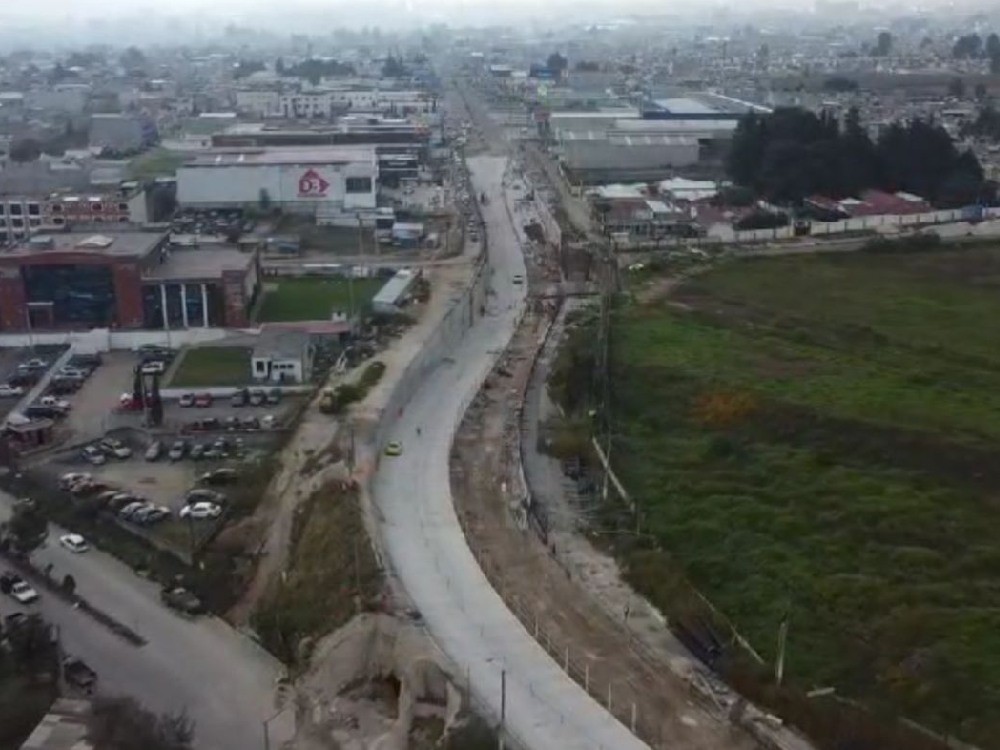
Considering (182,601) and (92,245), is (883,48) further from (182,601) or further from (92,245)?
(182,601)

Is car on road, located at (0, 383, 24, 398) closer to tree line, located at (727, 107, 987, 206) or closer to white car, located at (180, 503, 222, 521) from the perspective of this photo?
white car, located at (180, 503, 222, 521)

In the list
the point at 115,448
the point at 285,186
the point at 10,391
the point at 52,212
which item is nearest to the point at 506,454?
the point at 115,448

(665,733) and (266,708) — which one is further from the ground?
(665,733)

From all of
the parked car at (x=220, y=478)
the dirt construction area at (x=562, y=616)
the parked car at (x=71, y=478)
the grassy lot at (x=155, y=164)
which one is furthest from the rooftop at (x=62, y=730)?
the grassy lot at (x=155, y=164)

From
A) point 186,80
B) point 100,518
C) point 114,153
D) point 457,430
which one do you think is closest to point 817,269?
point 457,430

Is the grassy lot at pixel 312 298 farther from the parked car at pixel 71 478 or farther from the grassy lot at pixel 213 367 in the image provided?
the parked car at pixel 71 478

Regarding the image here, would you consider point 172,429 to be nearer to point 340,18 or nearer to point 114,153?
point 114,153
